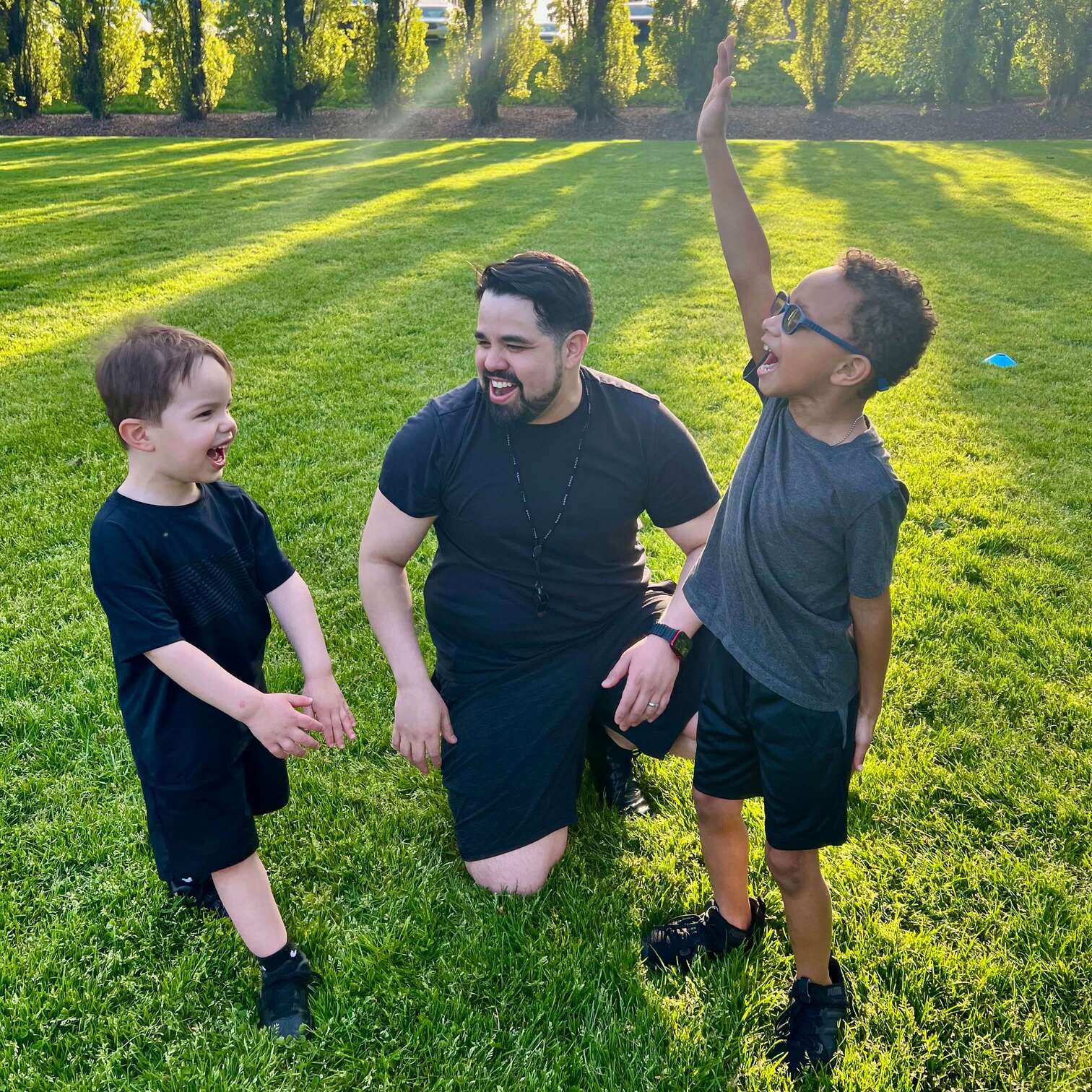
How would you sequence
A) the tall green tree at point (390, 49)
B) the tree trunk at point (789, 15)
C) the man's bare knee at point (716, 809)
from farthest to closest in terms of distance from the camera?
the tree trunk at point (789, 15) < the tall green tree at point (390, 49) < the man's bare knee at point (716, 809)

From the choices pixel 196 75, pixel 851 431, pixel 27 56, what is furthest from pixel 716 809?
pixel 27 56

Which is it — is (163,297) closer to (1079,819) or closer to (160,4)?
(1079,819)

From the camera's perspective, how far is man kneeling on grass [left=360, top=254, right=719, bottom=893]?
2.31 metres

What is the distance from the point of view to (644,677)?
2254 millimetres

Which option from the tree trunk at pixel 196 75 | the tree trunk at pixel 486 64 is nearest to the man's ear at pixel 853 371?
the tree trunk at pixel 486 64

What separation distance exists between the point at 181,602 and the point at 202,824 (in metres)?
0.52

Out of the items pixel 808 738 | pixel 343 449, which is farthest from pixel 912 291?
pixel 343 449

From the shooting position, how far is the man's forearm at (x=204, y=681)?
5.82ft

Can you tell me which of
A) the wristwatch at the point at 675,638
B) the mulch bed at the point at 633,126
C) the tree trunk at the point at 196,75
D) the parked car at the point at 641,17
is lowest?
the wristwatch at the point at 675,638

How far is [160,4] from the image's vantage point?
2188 cm

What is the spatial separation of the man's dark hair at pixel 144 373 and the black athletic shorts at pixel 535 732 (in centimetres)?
129

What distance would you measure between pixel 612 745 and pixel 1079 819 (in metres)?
1.43

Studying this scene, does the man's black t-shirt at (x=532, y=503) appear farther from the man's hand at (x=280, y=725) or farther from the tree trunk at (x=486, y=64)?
the tree trunk at (x=486, y=64)

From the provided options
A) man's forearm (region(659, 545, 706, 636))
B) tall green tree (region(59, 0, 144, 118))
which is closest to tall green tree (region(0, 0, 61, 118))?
tall green tree (region(59, 0, 144, 118))
